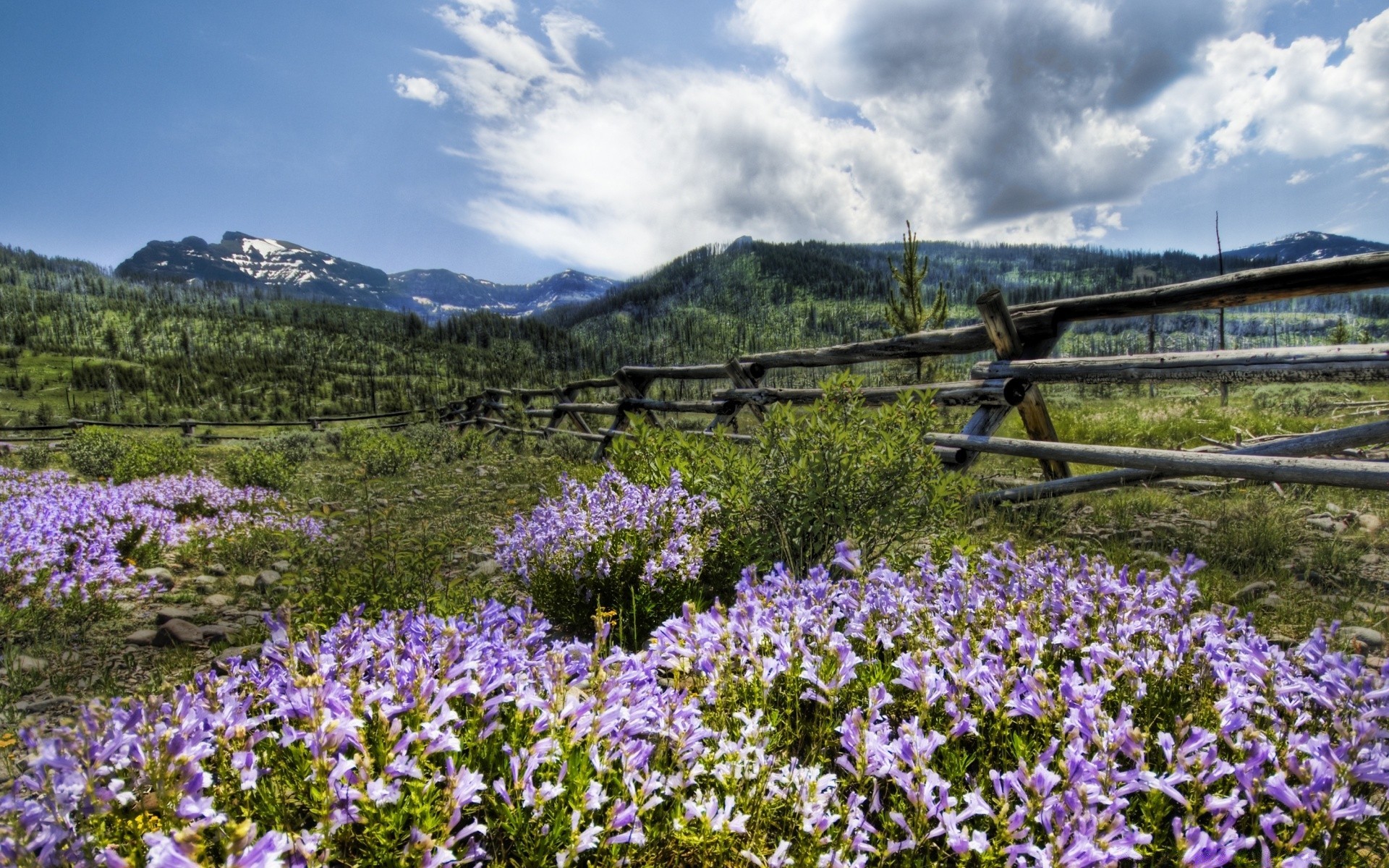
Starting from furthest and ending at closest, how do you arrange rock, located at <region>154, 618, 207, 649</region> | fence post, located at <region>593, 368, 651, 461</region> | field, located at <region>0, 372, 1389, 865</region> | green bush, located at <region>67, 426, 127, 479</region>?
green bush, located at <region>67, 426, 127, 479</region>
fence post, located at <region>593, 368, 651, 461</region>
rock, located at <region>154, 618, 207, 649</region>
field, located at <region>0, 372, 1389, 865</region>

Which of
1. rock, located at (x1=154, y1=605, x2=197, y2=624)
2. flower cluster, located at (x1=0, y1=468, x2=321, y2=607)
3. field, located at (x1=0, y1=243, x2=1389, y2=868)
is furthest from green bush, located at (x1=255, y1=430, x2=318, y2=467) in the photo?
rock, located at (x1=154, y1=605, x2=197, y2=624)

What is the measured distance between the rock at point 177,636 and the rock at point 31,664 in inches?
19.4

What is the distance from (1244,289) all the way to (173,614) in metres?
7.79

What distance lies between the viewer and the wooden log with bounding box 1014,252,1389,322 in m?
3.44

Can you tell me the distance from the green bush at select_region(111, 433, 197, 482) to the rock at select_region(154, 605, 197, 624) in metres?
7.01

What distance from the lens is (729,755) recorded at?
1.51 metres

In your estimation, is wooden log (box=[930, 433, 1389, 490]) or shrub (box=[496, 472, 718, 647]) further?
shrub (box=[496, 472, 718, 647])

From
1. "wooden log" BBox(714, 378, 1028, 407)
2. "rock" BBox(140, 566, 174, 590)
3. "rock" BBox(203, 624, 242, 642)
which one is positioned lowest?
"rock" BBox(203, 624, 242, 642)

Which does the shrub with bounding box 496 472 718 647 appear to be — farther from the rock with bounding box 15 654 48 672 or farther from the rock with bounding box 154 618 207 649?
the rock with bounding box 15 654 48 672

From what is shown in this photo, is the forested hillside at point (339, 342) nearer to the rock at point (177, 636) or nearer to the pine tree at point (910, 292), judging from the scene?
the pine tree at point (910, 292)

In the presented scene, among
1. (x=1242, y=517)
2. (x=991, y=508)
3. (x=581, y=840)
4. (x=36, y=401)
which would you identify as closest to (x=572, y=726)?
(x=581, y=840)

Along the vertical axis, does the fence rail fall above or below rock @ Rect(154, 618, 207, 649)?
above

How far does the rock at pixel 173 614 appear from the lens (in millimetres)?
4078

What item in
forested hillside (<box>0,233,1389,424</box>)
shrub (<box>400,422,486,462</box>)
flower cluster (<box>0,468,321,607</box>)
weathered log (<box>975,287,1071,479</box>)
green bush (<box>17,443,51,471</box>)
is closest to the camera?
flower cluster (<box>0,468,321,607</box>)
